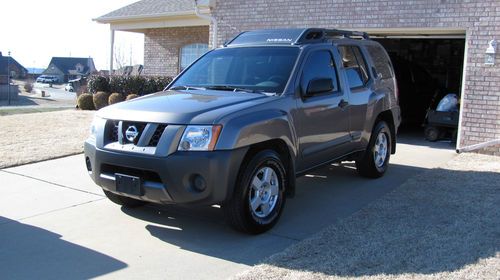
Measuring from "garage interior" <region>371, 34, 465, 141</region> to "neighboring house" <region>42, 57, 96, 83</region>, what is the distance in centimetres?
10405

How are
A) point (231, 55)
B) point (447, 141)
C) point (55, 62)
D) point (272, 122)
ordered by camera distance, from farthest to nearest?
point (55, 62) → point (447, 141) → point (231, 55) → point (272, 122)

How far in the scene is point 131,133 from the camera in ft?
16.4

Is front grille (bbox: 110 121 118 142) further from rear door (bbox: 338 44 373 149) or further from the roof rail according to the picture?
rear door (bbox: 338 44 373 149)

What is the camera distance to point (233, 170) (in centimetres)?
478

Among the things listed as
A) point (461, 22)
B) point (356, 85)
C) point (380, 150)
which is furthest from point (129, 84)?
point (356, 85)

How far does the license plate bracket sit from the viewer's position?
4895 mm

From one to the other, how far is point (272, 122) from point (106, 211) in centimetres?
225

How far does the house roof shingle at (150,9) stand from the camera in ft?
57.4

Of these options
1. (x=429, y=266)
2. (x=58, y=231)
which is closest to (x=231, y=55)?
(x=58, y=231)

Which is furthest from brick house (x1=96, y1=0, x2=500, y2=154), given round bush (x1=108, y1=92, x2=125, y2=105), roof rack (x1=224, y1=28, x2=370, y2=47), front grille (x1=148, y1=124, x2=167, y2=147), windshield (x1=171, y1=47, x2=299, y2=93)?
front grille (x1=148, y1=124, x2=167, y2=147)

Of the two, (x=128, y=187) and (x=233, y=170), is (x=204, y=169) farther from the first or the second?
(x=128, y=187)

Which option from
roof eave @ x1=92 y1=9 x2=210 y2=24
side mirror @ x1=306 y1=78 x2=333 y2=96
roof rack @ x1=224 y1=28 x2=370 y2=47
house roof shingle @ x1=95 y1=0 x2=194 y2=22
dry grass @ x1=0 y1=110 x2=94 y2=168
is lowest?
dry grass @ x1=0 y1=110 x2=94 y2=168

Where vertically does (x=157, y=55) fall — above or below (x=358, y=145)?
above

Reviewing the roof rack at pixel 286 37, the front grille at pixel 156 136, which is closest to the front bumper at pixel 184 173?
the front grille at pixel 156 136
